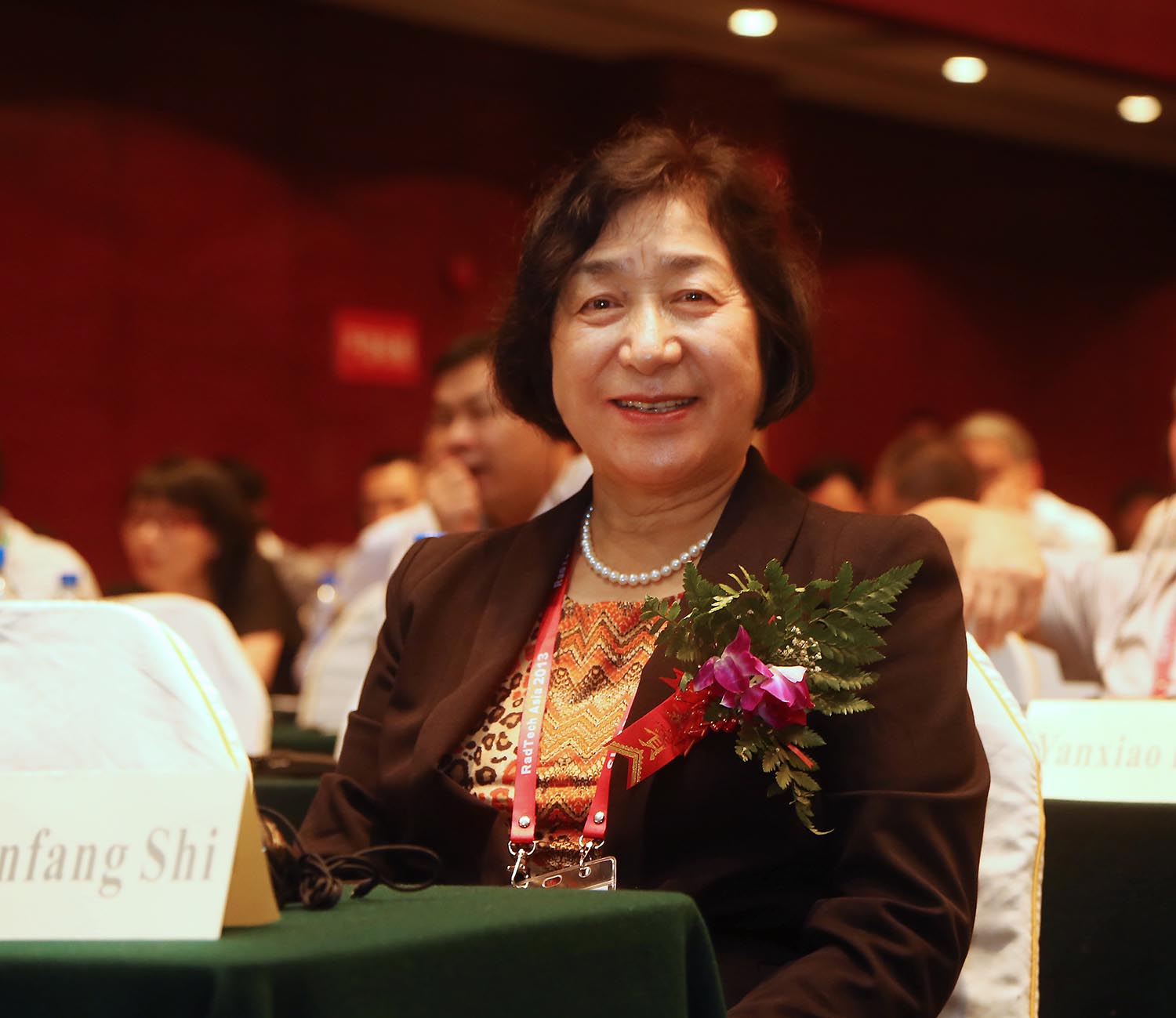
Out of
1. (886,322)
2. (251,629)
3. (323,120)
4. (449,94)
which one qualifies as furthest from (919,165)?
(251,629)

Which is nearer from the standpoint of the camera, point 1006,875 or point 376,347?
point 1006,875

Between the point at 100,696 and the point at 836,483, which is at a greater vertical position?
the point at 836,483

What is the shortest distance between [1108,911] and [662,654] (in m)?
0.83

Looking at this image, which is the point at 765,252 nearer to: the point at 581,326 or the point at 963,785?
the point at 581,326

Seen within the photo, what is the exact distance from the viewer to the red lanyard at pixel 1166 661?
3365mm

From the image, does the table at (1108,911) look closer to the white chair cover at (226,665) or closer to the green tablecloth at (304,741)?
the green tablecloth at (304,741)

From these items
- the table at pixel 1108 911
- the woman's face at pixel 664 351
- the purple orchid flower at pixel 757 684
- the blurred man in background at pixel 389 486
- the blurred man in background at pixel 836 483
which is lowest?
the table at pixel 1108 911

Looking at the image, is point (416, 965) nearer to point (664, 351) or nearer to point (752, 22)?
point (664, 351)

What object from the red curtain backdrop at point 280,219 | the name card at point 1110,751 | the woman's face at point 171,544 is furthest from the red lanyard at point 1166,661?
the red curtain backdrop at point 280,219

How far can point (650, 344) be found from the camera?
2.07 metres

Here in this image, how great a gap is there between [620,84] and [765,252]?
7.65m

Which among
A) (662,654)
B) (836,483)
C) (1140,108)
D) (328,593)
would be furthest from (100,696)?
(1140,108)

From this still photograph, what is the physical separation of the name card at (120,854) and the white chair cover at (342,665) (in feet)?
9.46

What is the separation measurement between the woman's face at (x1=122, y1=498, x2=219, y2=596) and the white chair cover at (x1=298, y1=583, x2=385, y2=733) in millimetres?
1346
